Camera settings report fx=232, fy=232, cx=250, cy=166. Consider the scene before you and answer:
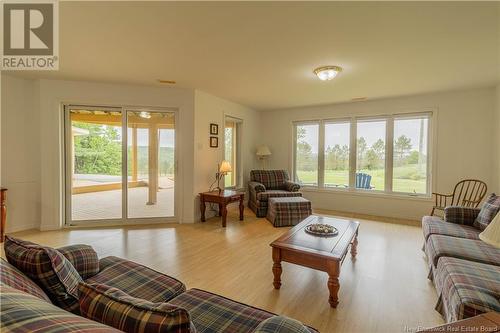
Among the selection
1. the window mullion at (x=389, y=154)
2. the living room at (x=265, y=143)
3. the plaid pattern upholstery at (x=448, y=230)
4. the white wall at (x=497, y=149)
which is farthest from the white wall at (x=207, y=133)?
the white wall at (x=497, y=149)

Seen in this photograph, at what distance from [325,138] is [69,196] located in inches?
202

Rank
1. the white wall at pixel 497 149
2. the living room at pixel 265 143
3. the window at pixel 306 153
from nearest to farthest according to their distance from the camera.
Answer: the living room at pixel 265 143
the white wall at pixel 497 149
the window at pixel 306 153

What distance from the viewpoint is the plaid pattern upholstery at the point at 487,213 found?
240 cm

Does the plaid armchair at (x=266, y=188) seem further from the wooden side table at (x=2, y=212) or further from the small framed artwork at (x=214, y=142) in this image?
the wooden side table at (x=2, y=212)

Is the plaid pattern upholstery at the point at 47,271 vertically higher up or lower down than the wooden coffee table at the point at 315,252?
higher up

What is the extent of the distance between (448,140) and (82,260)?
215 inches

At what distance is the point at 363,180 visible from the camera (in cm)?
497

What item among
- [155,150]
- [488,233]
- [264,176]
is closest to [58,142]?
[155,150]

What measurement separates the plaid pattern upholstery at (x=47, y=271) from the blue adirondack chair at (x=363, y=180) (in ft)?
16.5

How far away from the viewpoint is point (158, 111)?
4129 millimetres

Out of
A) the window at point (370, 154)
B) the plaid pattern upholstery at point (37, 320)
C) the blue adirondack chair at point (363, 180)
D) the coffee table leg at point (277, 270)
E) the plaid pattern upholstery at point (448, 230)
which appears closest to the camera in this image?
the plaid pattern upholstery at point (37, 320)

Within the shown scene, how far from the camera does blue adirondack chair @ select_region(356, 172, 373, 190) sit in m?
4.91

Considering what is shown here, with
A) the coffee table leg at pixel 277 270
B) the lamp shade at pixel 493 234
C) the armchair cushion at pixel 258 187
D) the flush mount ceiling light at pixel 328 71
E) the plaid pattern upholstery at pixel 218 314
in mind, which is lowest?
the coffee table leg at pixel 277 270

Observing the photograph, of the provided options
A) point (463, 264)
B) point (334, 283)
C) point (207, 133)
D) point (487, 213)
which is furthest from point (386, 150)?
point (334, 283)
